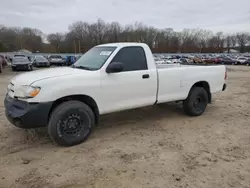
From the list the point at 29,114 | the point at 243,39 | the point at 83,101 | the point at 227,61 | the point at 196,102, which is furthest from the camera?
the point at 243,39

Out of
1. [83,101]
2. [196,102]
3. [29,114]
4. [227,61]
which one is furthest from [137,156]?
[227,61]

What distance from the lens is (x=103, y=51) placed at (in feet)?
15.8

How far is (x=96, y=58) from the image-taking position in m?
4.74

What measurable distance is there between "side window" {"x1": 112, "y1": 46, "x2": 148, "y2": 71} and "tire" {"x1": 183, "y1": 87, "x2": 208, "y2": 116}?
1.65 m

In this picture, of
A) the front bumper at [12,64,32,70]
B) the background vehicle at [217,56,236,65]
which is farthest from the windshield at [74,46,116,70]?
the background vehicle at [217,56,236,65]

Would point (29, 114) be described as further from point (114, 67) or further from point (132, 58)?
point (132, 58)

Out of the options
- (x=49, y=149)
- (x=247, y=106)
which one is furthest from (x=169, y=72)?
(x=247, y=106)

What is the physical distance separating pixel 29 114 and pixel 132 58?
90.0 inches

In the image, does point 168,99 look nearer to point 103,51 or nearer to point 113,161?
point 103,51

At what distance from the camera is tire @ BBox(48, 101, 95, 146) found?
385 cm

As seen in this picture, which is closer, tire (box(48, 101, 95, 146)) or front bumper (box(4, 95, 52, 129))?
front bumper (box(4, 95, 52, 129))

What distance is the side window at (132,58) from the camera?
4629 millimetres

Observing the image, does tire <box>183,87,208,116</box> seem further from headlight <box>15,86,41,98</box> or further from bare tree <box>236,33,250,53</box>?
bare tree <box>236,33,250,53</box>

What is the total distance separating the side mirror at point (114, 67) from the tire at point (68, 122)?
0.79 metres
